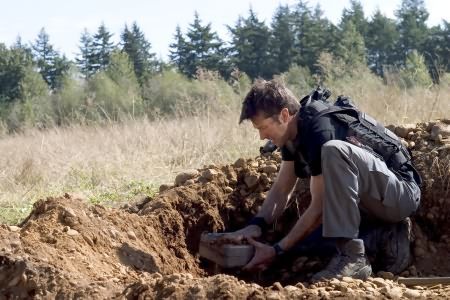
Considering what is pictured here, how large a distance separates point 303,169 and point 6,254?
5.45 ft

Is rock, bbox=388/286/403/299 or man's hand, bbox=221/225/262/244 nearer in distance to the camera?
rock, bbox=388/286/403/299

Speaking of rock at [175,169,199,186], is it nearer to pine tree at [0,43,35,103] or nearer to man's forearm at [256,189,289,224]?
man's forearm at [256,189,289,224]

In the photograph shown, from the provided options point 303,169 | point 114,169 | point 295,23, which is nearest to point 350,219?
point 303,169

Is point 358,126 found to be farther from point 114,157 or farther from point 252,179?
point 114,157

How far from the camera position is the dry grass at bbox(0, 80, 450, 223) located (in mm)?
6285

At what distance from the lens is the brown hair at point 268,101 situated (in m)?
3.47

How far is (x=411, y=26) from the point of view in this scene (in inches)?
1228

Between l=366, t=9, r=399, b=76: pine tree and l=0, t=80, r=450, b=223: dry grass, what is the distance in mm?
21653

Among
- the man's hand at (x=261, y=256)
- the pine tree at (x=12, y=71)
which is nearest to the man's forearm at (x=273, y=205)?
the man's hand at (x=261, y=256)

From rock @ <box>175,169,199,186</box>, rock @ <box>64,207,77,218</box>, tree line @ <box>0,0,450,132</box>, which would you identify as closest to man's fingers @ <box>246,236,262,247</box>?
rock @ <box>64,207,77,218</box>

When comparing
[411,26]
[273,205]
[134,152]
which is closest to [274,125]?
[273,205]

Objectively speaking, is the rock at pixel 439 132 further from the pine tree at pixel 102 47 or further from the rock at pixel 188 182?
the pine tree at pixel 102 47

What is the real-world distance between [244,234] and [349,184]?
780 mm

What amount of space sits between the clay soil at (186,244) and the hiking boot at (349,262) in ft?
0.59
